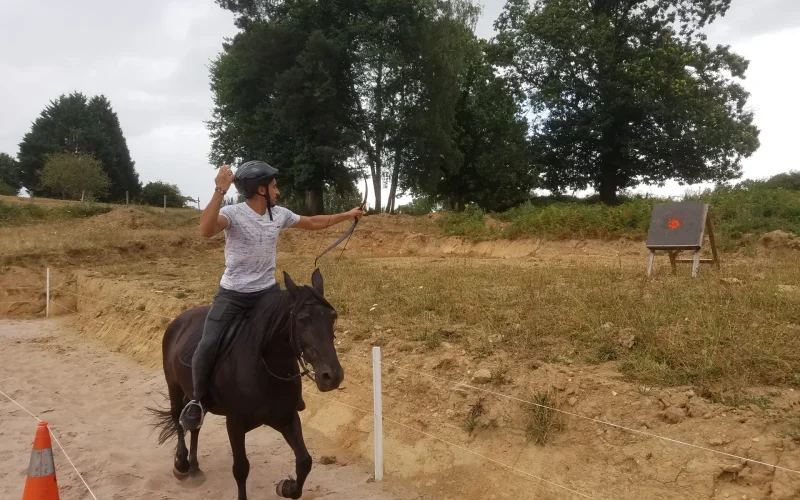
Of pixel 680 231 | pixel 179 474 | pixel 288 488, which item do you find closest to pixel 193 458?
pixel 179 474

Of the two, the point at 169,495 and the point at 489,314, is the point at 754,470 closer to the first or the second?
the point at 489,314

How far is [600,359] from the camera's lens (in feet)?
19.1

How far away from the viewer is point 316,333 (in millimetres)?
3824

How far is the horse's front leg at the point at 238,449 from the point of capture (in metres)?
4.45

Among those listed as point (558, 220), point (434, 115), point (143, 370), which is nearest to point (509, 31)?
point (434, 115)

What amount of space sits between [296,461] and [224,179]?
228 cm

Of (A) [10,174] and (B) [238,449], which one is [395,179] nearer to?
(B) [238,449]

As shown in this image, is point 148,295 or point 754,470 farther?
point 148,295

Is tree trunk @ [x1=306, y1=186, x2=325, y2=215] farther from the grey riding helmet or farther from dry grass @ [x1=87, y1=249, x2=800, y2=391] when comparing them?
the grey riding helmet

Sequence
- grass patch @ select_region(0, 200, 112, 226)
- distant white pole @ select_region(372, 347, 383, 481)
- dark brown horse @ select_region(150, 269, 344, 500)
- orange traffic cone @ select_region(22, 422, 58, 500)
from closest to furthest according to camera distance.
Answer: orange traffic cone @ select_region(22, 422, 58, 500)
dark brown horse @ select_region(150, 269, 344, 500)
distant white pole @ select_region(372, 347, 383, 481)
grass patch @ select_region(0, 200, 112, 226)

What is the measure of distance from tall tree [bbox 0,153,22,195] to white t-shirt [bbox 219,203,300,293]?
5687 cm

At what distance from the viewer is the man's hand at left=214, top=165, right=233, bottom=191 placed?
3.85 meters

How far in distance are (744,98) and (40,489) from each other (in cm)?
2996

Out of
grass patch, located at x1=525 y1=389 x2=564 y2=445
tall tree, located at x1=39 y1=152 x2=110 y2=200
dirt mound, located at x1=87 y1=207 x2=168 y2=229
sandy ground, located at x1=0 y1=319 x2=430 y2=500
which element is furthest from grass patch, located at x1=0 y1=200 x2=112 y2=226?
grass patch, located at x1=525 y1=389 x2=564 y2=445
